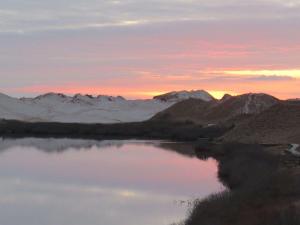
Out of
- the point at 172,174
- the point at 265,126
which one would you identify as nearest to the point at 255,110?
the point at 265,126

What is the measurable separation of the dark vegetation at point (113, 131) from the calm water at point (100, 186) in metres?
19.5

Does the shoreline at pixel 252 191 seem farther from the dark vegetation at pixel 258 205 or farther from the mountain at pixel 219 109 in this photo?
the mountain at pixel 219 109

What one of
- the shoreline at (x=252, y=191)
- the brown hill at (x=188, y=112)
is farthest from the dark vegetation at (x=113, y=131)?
the shoreline at (x=252, y=191)

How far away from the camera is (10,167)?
2809cm

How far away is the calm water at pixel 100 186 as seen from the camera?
16.1 metres

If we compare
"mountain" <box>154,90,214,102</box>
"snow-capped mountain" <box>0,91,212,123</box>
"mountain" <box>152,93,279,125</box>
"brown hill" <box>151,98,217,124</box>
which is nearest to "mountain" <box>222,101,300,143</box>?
"mountain" <box>152,93,279,125</box>

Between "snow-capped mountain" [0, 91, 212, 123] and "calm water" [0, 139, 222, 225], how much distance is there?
55726 millimetres

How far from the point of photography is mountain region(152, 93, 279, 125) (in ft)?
230

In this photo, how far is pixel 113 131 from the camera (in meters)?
61.9

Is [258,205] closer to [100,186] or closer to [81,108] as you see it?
[100,186]

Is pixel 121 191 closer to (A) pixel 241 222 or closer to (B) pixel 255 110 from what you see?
(A) pixel 241 222

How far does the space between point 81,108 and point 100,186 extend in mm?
89920

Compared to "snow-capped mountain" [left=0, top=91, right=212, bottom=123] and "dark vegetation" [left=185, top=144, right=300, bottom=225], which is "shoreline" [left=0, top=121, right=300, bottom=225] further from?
"snow-capped mountain" [left=0, top=91, right=212, bottom=123]

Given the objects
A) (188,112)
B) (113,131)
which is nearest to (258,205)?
(113,131)
